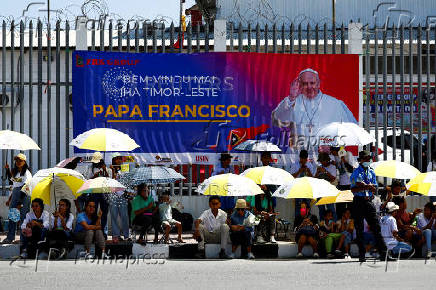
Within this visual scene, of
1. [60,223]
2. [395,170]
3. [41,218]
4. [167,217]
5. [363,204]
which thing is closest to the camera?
[363,204]

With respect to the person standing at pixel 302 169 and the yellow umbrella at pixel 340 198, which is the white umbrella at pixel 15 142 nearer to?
the person standing at pixel 302 169

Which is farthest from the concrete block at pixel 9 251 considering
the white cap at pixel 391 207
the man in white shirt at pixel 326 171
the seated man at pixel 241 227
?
the white cap at pixel 391 207

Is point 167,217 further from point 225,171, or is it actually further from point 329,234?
point 329,234

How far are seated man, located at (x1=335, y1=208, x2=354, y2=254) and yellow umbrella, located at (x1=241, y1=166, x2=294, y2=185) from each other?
1.30 m

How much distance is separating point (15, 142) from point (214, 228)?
380cm

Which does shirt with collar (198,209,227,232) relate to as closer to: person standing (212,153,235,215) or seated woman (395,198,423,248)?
person standing (212,153,235,215)

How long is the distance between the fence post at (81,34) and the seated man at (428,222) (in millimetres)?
6857

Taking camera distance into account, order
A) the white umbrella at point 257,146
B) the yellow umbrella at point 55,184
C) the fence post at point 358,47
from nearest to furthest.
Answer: the yellow umbrella at point 55,184 < the white umbrella at point 257,146 < the fence post at point 358,47

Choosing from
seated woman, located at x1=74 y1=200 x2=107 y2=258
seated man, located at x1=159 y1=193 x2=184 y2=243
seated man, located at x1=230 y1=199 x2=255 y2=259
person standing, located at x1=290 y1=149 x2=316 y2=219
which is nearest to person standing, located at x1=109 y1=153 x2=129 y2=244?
seated man, located at x1=159 y1=193 x2=184 y2=243

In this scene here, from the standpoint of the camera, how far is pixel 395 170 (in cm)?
1634

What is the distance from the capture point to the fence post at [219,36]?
17.8 m

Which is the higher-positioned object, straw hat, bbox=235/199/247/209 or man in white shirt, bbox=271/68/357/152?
man in white shirt, bbox=271/68/357/152

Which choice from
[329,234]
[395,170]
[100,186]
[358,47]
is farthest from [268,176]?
[358,47]

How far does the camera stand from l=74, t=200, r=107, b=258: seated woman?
14.5 meters
